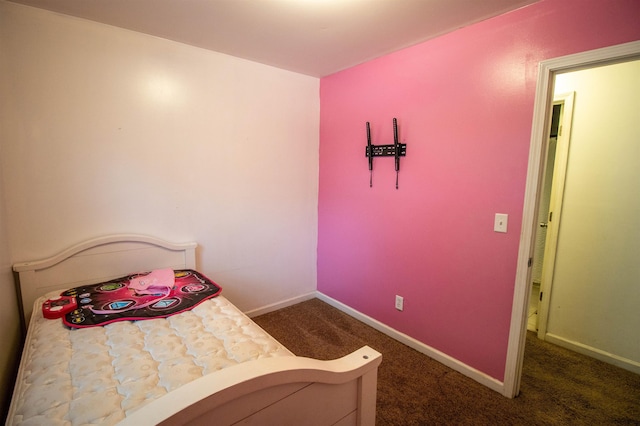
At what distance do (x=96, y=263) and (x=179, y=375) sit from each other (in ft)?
4.38

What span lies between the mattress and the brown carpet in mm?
967

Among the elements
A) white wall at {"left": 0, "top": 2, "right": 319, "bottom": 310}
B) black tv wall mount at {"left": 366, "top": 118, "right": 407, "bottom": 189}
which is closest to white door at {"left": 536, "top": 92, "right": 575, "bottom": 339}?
black tv wall mount at {"left": 366, "top": 118, "right": 407, "bottom": 189}

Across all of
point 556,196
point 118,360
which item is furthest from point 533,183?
point 118,360

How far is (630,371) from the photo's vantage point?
207 cm

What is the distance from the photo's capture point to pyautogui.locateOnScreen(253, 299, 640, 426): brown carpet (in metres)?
1.68

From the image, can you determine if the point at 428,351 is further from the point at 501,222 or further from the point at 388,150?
the point at 388,150

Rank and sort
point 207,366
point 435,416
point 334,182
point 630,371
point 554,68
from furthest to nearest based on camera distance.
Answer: point 334,182, point 630,371, point 435,416, point 554,68, point 207,366

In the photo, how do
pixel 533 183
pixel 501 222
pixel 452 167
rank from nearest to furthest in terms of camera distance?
1. pixel 533 183
2. pixel 501 222
3. pixel 452 167

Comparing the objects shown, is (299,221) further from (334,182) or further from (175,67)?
(175,67)

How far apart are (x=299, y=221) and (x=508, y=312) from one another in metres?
1.97

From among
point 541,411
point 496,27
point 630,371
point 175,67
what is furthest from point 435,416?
point 175,67

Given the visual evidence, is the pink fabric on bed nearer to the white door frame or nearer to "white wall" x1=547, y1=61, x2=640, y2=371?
the white door frame

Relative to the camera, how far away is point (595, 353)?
223 centimetres

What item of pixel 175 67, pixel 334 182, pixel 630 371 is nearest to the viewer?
pixel 630 371
